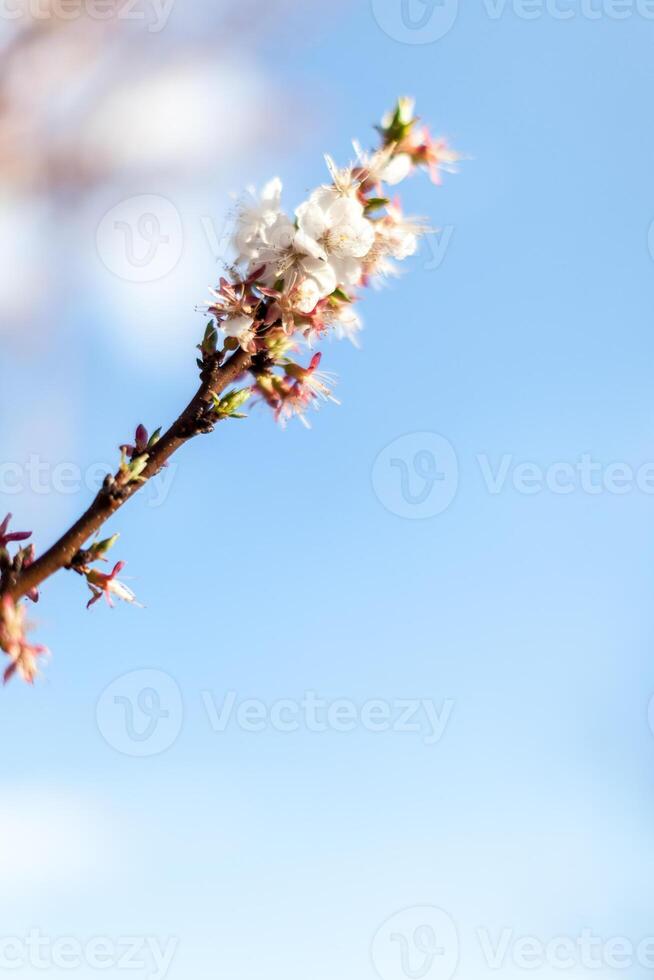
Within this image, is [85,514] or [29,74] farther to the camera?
[29,74]

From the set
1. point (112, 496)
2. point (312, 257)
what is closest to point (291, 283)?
point (312, 257)

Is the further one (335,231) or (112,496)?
(335,231)

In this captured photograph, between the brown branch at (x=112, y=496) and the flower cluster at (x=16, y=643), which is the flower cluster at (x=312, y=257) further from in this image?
the flower cluster at (x=16, y=643)

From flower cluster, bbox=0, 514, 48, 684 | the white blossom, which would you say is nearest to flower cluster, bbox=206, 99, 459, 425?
the white blossom

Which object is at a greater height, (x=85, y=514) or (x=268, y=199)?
(x=268, y=199)

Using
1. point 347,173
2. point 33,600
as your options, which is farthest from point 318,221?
point 33,600

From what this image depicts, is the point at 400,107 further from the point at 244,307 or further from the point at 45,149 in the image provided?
the point at 45,149

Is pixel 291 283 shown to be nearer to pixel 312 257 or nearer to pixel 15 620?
pixel 312 257
